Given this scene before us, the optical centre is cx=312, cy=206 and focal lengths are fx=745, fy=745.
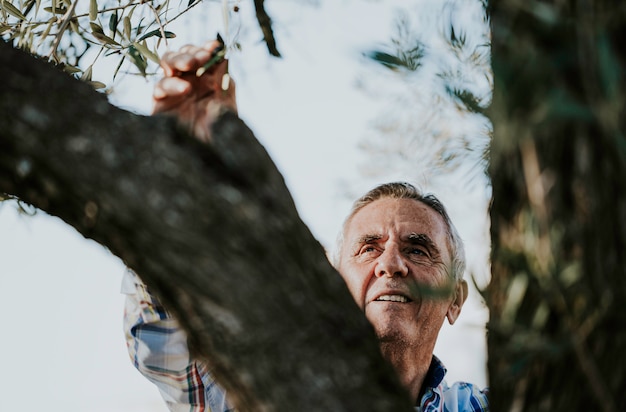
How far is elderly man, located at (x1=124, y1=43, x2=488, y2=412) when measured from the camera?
8.70ft

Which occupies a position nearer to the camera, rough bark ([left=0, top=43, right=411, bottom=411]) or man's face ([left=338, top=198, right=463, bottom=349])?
rough bark ([left=0, top=43, right=411, bottom=411])

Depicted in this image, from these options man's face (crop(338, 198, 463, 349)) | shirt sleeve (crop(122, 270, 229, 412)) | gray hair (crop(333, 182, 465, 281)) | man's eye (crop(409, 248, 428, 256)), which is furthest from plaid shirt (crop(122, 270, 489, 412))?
gray hair (crop(333, 182, 465, 281))

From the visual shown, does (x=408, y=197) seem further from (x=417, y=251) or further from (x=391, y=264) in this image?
(x=391, y=264)

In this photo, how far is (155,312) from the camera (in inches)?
96.7

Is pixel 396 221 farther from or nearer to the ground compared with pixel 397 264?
farther from the ground

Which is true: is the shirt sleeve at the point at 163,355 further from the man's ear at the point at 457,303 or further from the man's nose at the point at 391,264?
the man's ear at the point at 457,303

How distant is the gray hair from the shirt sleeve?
151 cm

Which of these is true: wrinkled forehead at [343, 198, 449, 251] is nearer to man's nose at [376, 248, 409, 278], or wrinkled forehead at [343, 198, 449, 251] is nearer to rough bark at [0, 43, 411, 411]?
man's nose at [376, 248, 409, 278]

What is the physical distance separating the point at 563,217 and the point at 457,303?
3596 mm

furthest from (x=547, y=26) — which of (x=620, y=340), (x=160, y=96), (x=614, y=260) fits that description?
(x=160, y=96)

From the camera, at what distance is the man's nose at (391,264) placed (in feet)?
13.2

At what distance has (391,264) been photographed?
159 inches

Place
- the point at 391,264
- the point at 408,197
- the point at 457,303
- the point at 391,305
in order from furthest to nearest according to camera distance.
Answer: the point at 457,303
the point at 408,197
the point at 391,264
the point at 391,305

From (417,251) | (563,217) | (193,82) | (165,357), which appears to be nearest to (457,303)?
(417,251)
